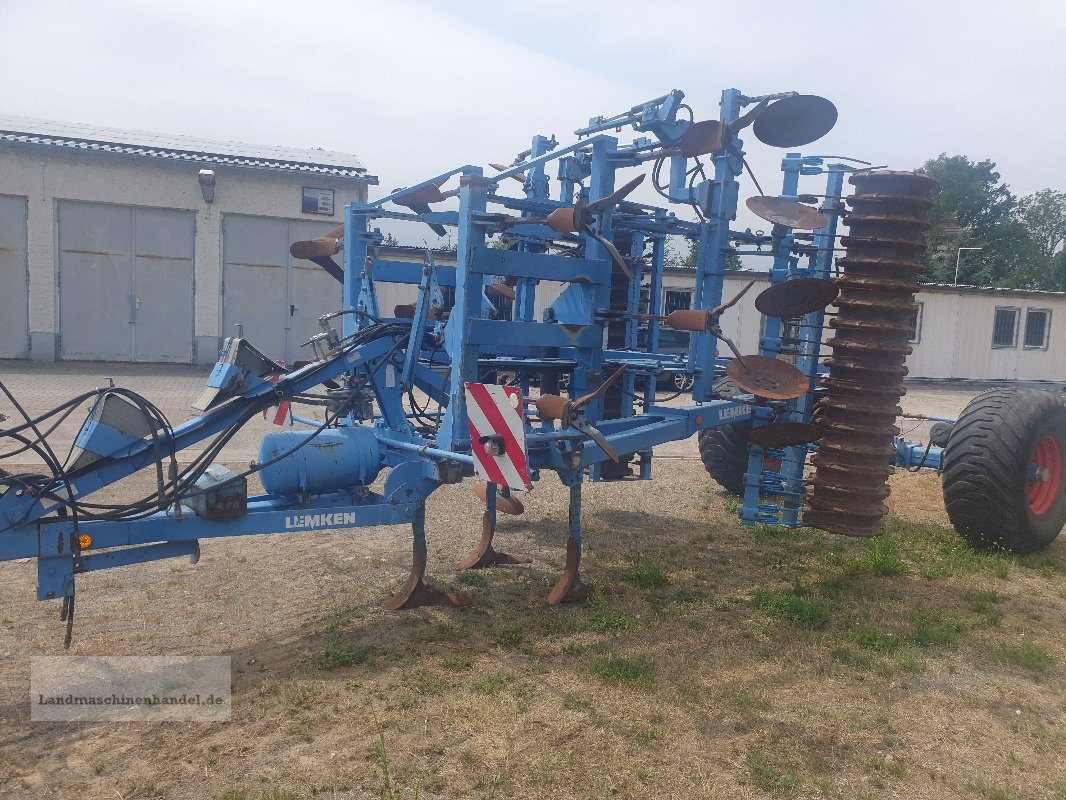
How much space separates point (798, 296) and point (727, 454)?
111 inches

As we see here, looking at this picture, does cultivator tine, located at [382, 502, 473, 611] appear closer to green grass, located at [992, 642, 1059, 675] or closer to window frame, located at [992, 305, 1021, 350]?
green grass, located at [992, 642, 1059, 675]

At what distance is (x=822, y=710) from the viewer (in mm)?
3746

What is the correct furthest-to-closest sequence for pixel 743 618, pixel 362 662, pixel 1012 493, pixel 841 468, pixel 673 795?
pixel 1012 493, pixel 841 468, pixel 743 618, pixel 362 662, pixel 673 795

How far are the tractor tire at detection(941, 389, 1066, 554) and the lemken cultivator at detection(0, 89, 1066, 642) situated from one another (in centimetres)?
2

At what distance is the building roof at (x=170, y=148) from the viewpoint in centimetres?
1627

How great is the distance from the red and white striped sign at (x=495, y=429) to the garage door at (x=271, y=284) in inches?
529

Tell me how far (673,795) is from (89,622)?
3.15m

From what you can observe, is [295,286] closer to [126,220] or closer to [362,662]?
[126,220]

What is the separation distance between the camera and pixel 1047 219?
185 ft

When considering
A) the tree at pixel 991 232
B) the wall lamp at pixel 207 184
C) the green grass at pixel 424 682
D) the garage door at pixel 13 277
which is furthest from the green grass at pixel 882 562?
the tree at pixel 991 232

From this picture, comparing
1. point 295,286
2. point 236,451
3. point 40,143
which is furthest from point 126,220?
point 236,451

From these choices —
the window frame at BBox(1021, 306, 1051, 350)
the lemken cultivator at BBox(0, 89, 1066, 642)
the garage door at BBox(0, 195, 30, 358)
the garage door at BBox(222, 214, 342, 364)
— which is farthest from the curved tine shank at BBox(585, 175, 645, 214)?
the window frame at BBox(1021, 306, 1051, 350)

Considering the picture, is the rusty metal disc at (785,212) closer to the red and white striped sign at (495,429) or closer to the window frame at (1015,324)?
the red and white striped sign at (495,429)

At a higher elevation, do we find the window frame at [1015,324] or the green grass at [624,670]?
the window frame at [1015,324]
